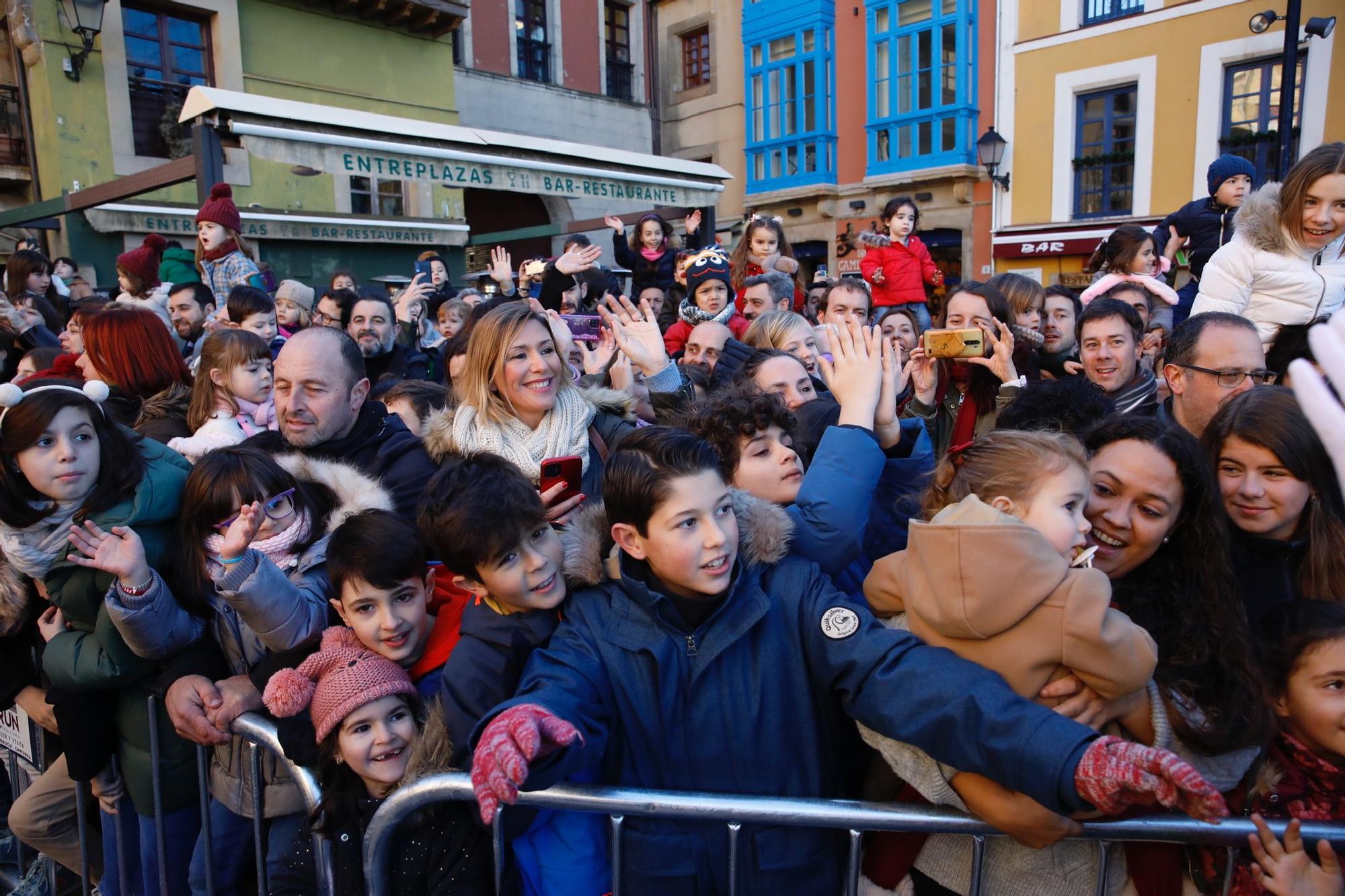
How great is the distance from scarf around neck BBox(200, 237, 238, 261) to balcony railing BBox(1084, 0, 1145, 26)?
15677mm

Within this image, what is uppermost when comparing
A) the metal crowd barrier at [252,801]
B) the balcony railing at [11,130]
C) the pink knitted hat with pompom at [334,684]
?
the balcony railing at [11,130]

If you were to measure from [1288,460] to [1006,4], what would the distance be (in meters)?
17.2

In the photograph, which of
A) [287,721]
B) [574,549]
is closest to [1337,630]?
[574,549]

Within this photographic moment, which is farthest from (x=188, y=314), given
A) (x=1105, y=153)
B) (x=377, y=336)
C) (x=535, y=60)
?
(x=1105, y=153)

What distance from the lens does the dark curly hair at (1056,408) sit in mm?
2545

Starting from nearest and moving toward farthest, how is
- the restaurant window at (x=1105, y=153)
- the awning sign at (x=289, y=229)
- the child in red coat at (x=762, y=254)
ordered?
the child in red coat at (x=762, y=254) < the awning sign at (x=289, y=229) < the restaurant window at (x=1105, y=153)

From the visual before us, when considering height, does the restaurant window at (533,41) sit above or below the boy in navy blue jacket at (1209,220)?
above

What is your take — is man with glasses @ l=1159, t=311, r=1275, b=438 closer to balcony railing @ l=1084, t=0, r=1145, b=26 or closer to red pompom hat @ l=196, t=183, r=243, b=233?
red pompom hat @ l=196, t=183, r=243, b=233

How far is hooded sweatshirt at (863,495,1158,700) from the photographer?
56.5 inches

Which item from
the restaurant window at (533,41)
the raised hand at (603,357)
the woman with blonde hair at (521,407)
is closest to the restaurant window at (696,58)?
the restaurant window at (533,41)

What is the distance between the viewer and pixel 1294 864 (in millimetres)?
1400

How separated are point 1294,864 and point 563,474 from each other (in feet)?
6.16

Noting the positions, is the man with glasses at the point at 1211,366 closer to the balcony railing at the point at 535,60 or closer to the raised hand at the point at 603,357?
the raised hand at the point at 603,357

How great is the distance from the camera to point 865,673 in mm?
1633
